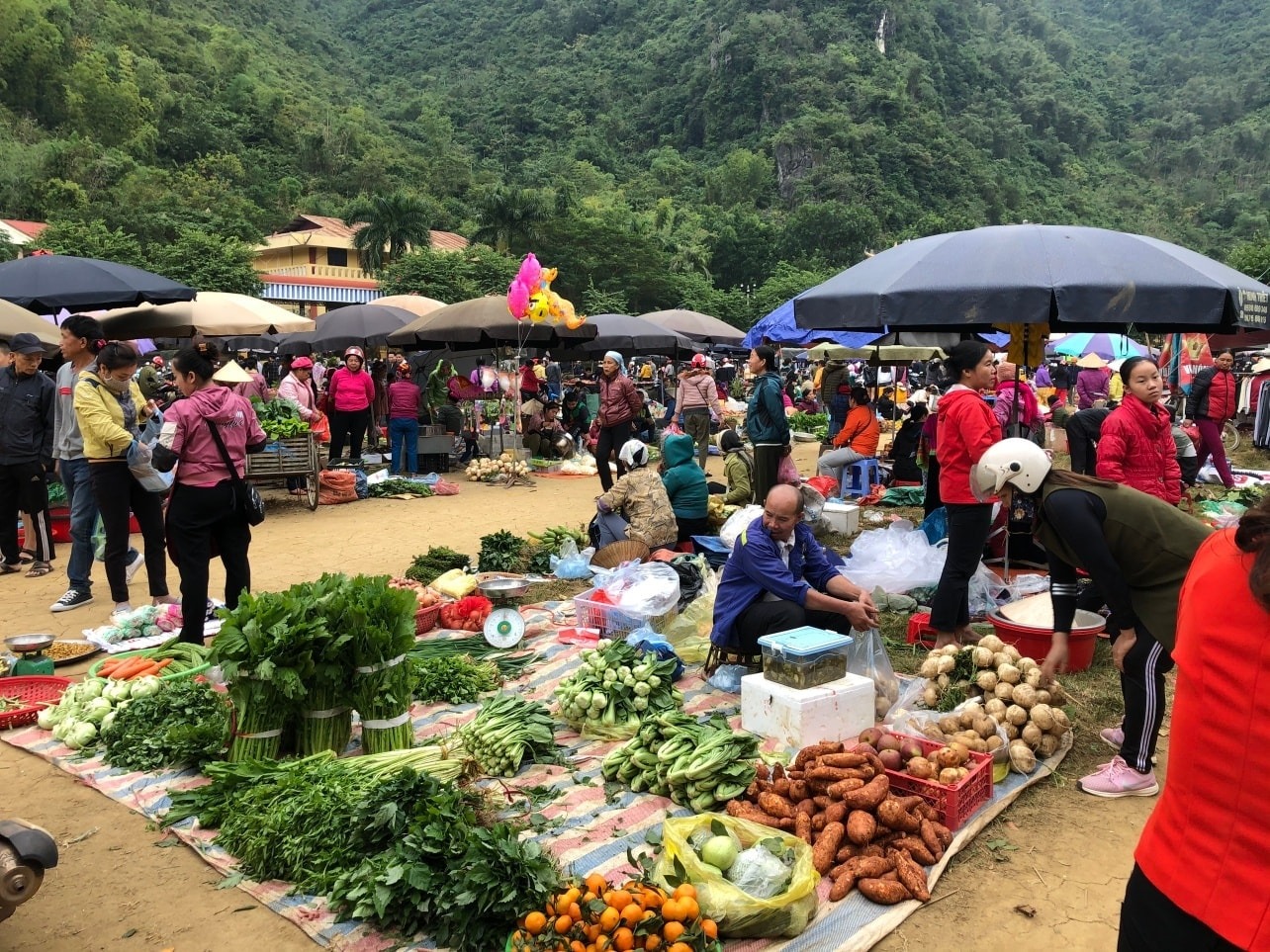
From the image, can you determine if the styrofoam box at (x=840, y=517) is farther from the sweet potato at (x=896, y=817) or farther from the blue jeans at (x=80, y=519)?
the blue jeans at (x=80, y=519)

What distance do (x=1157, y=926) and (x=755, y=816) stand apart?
77.7 inches

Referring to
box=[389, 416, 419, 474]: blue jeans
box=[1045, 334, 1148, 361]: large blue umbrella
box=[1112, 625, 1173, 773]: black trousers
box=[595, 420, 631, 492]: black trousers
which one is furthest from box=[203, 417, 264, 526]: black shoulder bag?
box=[1045, 334, 1148, 361]: large blue umbrella

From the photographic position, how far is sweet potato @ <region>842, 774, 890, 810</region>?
10.4ft

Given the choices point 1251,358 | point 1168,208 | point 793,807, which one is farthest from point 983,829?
point 1168,208

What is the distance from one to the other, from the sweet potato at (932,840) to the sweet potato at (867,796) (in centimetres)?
17

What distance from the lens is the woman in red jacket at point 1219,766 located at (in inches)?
49.9

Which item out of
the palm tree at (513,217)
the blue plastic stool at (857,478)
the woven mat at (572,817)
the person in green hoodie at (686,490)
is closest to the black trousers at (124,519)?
the woven mat at (572,817)

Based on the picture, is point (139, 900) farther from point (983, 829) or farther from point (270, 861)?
point (983, 829)

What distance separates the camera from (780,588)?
444cm

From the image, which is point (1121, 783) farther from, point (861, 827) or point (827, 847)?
point (827, 847)

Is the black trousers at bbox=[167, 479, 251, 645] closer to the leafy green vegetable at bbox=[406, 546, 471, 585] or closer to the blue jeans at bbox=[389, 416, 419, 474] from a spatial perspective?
the leafy green vegetable at bbox=[406, 546, 471, 585]

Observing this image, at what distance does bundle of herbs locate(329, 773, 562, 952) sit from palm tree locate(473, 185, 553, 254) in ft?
146

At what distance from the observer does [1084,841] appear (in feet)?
11.0

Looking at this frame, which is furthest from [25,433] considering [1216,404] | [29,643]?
[1216,404]
